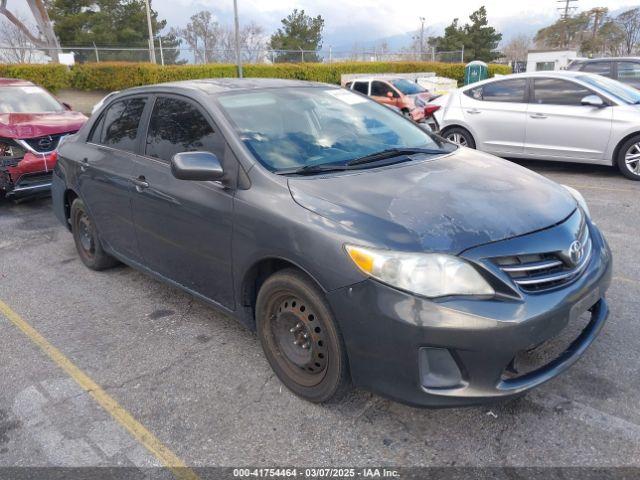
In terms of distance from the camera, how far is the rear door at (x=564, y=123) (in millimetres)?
7633

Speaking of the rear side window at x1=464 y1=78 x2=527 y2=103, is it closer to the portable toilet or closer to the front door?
the front door

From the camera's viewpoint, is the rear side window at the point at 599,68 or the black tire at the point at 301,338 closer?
the black tire at the point at 301,338

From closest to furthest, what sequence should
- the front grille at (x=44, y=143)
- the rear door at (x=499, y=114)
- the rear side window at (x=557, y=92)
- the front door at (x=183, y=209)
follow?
1. the front door at (x=183, y=209)
2. the front grille at (x=44, y=143)
3. the rear side window at (x=557, y=92)
4. the rear door at (x=499, y=114)

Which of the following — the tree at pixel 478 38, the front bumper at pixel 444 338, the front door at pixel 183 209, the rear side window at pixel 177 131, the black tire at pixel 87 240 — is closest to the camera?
the front bumper at pixel 444 338

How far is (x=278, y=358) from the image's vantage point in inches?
118

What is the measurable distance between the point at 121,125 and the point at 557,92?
6.42 metres

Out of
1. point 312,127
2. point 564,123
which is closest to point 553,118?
point 564,123

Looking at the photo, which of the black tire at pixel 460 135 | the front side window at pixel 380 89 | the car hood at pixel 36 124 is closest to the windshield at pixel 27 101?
the car hood at pixel 36 124

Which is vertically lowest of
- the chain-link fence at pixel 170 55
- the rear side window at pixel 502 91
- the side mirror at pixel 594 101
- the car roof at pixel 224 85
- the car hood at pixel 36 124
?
the car hood at pixel 36 124

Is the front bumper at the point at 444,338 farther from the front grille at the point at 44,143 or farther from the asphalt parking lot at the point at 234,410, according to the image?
the front grille at the point at 44,143

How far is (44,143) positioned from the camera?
7.29 metres

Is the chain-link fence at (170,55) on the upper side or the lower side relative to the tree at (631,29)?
lower

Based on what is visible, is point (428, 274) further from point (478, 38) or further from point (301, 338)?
point (478, 38)

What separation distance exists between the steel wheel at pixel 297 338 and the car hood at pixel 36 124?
580 cm
